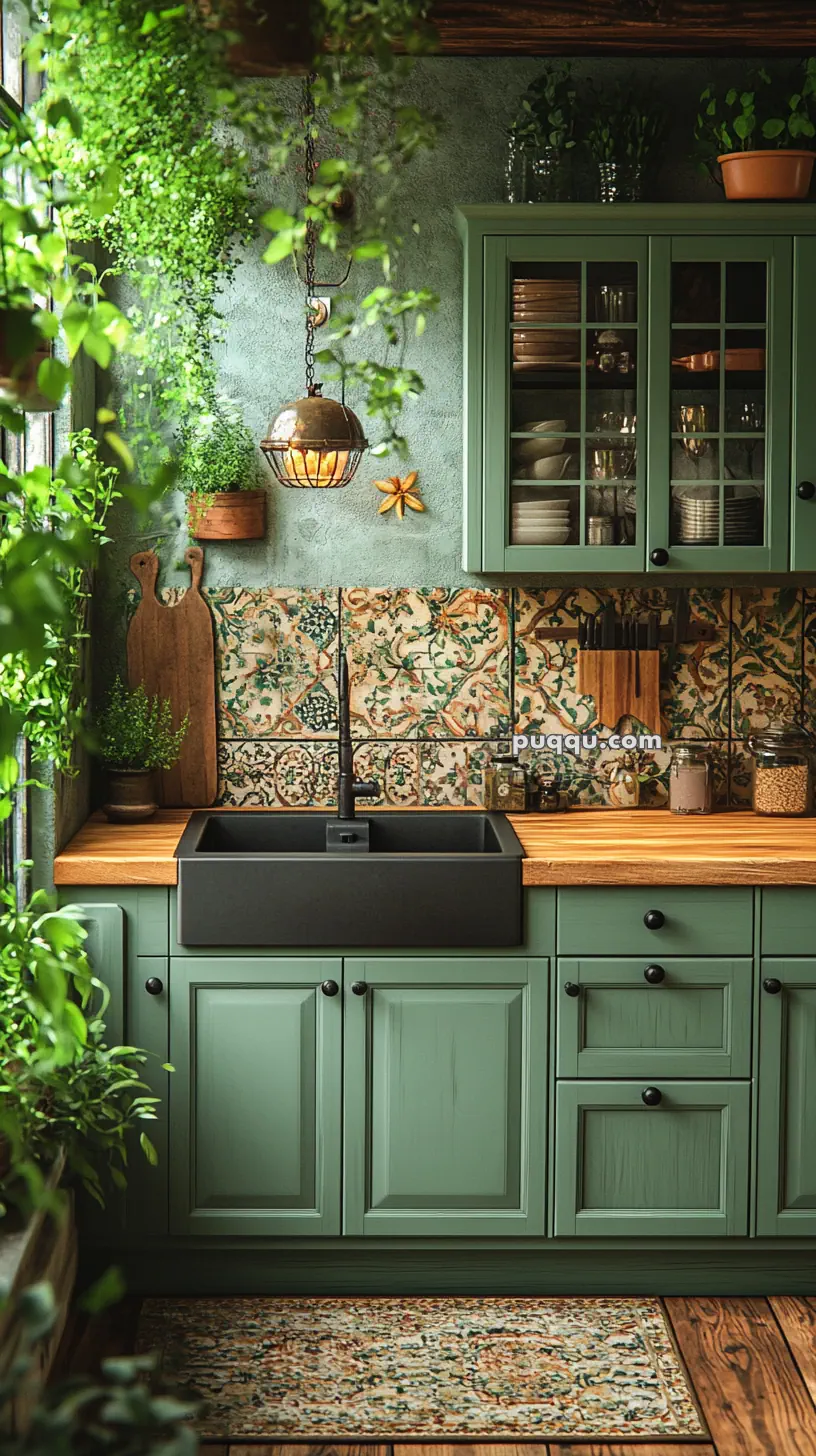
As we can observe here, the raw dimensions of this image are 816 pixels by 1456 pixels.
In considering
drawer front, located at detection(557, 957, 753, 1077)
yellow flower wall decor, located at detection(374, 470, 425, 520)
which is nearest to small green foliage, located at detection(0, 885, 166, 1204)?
drawer front, located at detection(557, 957, 753, 1077)

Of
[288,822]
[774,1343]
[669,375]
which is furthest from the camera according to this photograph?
[288,822]

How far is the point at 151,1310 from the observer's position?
3.15 m

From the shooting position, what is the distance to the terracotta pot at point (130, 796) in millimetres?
3518

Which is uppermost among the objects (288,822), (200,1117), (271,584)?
(271,584)

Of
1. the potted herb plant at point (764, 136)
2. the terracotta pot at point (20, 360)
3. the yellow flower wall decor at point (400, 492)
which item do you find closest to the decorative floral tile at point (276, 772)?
the yellow flower wall decor at point (400, 492)

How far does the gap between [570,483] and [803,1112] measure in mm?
1484

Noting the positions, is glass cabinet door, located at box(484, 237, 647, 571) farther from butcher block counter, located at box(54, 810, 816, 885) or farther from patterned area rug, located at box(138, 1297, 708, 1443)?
patterned area rug, located at box(138, 1297, 708, 1443)

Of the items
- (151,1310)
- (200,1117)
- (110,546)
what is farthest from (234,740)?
(151,1310)

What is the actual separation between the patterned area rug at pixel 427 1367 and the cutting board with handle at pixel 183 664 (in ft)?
→ 4.06

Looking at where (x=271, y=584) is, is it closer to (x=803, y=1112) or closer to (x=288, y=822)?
(x=288, y=822)

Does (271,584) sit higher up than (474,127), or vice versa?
(474,127)

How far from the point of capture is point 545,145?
11.4ft

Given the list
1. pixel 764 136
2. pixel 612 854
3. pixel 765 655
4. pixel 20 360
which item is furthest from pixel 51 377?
pixel 765 655

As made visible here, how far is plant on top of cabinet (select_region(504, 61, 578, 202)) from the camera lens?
344 cm
